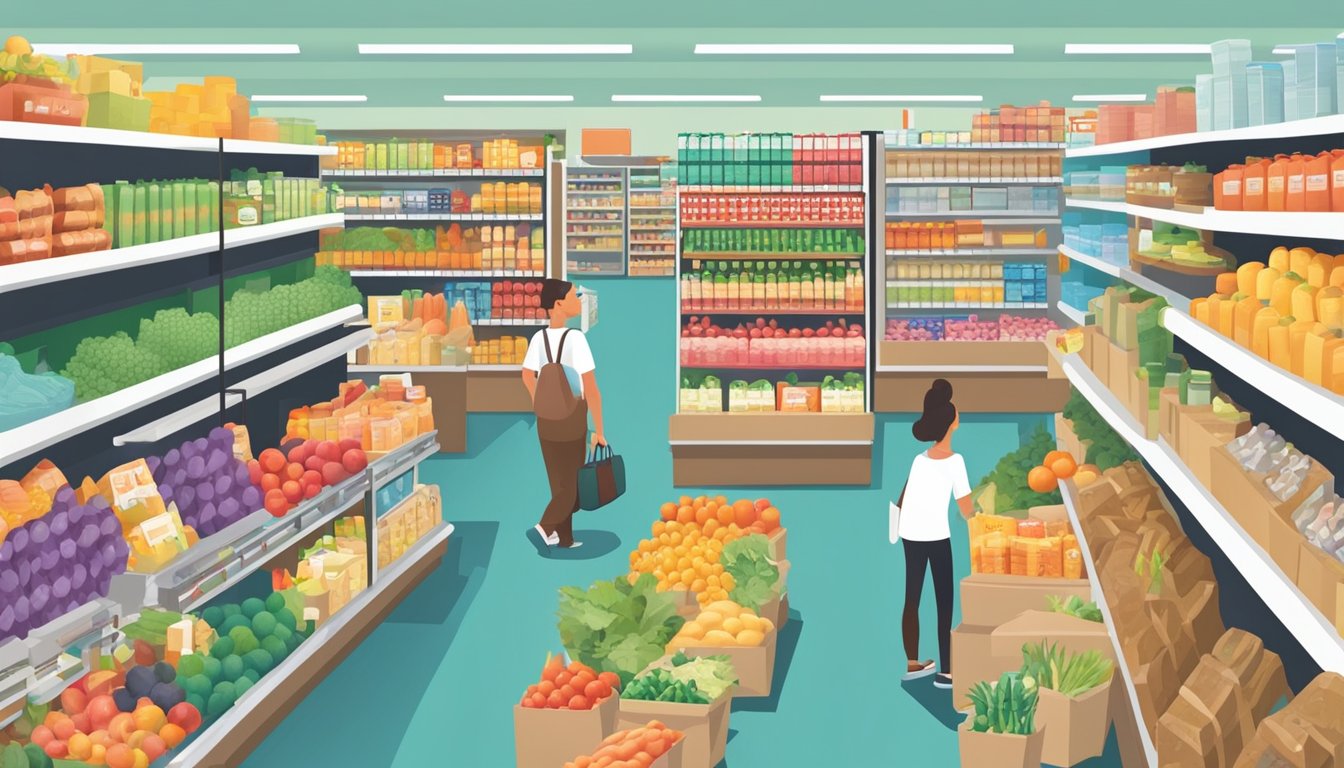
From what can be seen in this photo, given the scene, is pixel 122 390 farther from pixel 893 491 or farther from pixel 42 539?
pixel 893 491

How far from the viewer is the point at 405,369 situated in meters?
11.1

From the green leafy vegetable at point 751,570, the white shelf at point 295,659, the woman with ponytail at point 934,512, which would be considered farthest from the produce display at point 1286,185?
the white shelf at point 295,659

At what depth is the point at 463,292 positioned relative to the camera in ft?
42.3

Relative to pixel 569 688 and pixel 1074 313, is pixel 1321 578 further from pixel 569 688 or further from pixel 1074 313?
pixel 1074 313

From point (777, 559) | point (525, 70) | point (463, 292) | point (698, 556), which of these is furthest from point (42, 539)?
point (525, 70)

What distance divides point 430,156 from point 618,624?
806cm

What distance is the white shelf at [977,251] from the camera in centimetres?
1272

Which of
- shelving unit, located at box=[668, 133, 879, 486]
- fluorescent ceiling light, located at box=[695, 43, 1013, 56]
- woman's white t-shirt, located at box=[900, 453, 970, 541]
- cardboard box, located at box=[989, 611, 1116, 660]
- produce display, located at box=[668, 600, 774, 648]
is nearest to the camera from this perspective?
cardboard box, located at box=[989, 611, 1116, 660]

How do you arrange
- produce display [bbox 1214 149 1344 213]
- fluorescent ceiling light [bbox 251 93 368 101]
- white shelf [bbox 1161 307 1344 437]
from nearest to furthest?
white shelf [bbox 1161 307 1344 437], produce display [bbox 1214 149 1344 213], fluorescent ceiling light [bbox 251 93 368 101]

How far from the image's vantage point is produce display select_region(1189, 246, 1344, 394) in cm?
383

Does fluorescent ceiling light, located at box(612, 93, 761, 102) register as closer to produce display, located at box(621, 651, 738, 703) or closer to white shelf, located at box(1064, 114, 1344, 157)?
white shelf, located at box(1064, 114, 1344, 157)

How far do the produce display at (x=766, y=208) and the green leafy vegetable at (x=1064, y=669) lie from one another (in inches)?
207

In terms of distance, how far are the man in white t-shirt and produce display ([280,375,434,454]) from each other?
2.28ft

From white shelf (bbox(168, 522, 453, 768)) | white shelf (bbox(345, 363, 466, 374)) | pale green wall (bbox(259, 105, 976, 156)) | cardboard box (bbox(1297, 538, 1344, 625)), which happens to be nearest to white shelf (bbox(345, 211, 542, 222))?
white shelf (bbox(345, 363, 466, 374))
